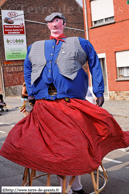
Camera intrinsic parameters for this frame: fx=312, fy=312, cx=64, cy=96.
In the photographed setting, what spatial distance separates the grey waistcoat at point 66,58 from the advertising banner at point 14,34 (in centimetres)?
2993

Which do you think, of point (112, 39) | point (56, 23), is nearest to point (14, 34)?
point (112, 39)

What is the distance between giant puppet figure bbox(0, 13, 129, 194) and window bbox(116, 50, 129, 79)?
578 inches

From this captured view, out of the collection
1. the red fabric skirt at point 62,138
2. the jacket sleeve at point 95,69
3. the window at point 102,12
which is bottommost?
the red fabric skirt at point 62,138

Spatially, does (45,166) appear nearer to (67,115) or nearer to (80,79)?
(67,115)

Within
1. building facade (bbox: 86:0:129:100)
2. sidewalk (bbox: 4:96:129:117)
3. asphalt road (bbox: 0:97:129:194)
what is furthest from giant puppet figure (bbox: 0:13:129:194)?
building facade (bbox: 86:0:129:100)

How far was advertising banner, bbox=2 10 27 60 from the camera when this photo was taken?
3266 cm

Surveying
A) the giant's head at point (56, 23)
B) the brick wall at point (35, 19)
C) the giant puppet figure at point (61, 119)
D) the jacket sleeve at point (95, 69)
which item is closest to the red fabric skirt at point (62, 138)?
the giant puppet figure at point (61, 119)

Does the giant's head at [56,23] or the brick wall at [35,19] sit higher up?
the brick wall at [35,19]

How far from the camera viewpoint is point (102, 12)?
19.1 m

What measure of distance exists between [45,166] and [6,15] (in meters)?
31.2

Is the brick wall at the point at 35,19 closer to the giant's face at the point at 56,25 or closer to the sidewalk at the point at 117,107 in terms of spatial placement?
the sidewalk at the point at 117,107

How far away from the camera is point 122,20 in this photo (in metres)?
18.0

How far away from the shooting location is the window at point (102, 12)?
1861 centimetres

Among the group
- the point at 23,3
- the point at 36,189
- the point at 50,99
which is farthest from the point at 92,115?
the point at 23,3
